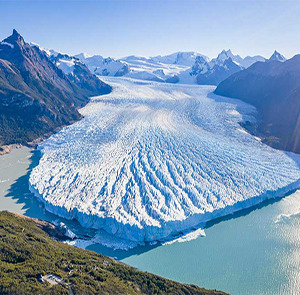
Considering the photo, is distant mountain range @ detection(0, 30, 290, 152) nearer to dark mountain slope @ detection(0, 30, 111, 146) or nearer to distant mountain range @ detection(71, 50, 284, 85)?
dark mountain slope @ detection(0, 30, 111, 146)

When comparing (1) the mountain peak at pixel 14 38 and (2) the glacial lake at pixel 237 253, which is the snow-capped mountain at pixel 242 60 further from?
(2) the glacial lake at pixel 237 253

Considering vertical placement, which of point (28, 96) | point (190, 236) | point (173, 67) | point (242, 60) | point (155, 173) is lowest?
point (190, 236)

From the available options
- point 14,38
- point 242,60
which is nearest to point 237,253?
point 14,38

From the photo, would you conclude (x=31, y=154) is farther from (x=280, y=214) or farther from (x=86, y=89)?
(x=86, y=89)

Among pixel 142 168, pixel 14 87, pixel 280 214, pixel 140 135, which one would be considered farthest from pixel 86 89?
pixel 280 214

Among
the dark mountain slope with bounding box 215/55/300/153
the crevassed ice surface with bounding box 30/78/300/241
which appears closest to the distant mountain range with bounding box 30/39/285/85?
the dark mountain slope with bounding box 215/55/300/153

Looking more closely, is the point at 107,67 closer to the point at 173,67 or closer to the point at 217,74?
the point at 173,67

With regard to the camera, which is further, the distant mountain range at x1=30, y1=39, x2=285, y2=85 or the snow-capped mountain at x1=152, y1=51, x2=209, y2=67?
the snow-capped mountain at x1=152, y1=51, x2=209, y2=67
